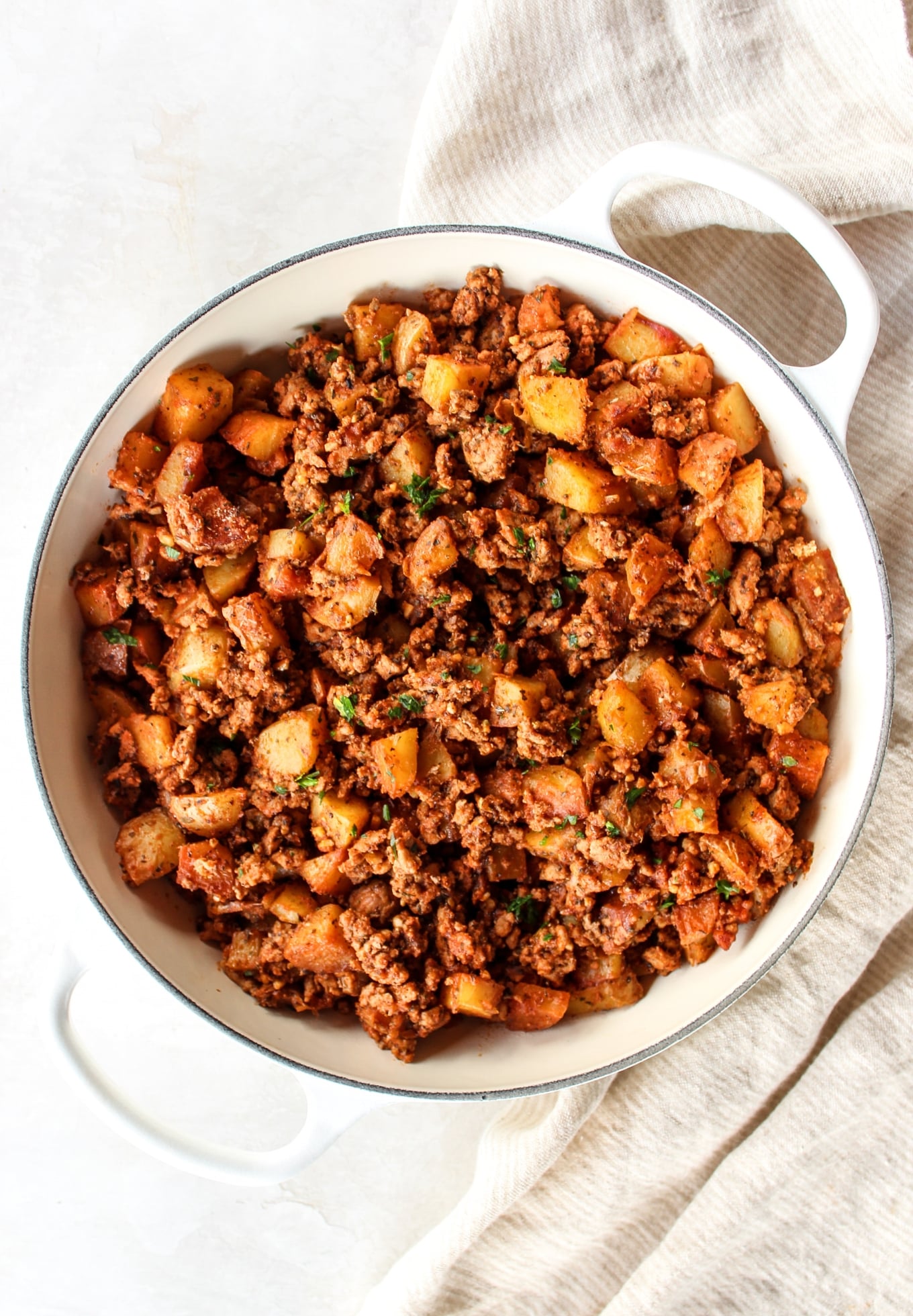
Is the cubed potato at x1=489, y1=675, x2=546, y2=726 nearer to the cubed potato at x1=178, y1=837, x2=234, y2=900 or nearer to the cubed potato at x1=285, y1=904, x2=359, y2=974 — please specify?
the cubed potato at x1=285, y1=904, x2=359, y2=974

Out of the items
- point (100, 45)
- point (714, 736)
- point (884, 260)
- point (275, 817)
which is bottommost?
point (275, 817)

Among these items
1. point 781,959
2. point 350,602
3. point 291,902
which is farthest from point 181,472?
point 781,959

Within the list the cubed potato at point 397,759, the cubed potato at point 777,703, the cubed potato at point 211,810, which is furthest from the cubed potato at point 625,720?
the cubed potato at point 211,810

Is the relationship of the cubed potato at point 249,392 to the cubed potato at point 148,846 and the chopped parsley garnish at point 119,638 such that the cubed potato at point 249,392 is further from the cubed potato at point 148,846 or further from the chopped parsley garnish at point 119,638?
the cubed potato at point 148,846

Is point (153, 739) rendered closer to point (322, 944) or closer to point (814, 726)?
point (322, 944)

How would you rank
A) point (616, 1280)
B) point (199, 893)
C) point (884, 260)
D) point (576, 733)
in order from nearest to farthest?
point (576, 733)
point (199, 893)
point (884, 260)
point (616, 1280)

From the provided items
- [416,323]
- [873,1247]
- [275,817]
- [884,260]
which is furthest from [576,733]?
[873,1247]

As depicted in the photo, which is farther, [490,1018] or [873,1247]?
[873,1247]

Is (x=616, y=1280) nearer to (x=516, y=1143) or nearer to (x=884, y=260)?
(x=516, y=1143)
